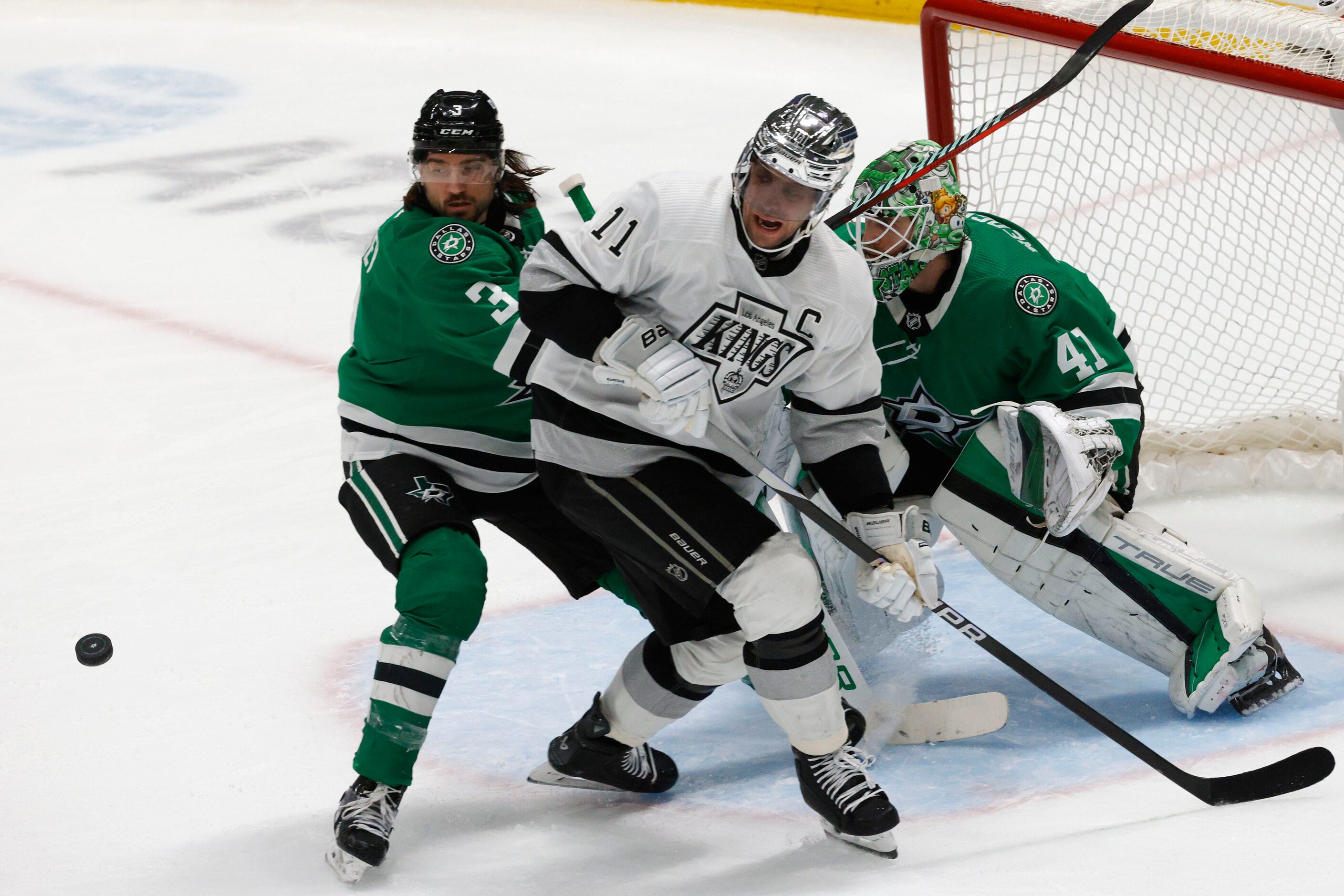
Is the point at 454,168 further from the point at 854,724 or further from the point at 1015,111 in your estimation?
the point at 854,724

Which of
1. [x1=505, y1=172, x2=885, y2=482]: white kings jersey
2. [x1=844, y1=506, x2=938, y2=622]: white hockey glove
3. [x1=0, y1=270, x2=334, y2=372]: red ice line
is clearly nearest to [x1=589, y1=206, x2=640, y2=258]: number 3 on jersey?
[x1=505, y1=172, x2=885, y2=482]: white kings jersey

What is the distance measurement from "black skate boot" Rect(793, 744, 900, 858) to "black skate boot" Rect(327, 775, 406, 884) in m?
0.58

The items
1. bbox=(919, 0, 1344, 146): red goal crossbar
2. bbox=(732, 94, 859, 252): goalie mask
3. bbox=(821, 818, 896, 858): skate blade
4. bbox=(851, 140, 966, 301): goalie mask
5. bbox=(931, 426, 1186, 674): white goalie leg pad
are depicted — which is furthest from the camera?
bbox=(919, 0, 1344, 146): red goal crossbar

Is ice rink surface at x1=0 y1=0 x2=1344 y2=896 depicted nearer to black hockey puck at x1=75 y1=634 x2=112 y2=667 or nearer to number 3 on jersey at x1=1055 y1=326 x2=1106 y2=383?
black hockey puck at x1=75 y1=634 x2=112 y2=667

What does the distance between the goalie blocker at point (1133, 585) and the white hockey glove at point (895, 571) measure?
17.1 inches

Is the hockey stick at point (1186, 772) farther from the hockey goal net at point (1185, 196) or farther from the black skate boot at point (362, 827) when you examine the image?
the hockey goal net at point (1185, 196)

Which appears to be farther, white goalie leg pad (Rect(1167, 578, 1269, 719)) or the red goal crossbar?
the red goal crossbar

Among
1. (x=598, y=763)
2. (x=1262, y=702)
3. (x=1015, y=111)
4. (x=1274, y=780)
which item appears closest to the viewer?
(x=1274, y=780)

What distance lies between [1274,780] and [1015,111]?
1100 mm

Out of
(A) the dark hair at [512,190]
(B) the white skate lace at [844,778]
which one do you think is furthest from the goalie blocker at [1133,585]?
(A) the dark hair at [512,190]

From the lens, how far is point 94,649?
7.48 feet

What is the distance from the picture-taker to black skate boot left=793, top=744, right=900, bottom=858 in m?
2.03

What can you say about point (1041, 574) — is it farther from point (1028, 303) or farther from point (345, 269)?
point (345, 269)

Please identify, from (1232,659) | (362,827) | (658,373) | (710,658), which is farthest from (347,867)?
(1232,659)
